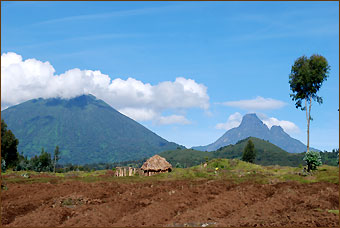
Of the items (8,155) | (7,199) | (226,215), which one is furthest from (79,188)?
(8,155)

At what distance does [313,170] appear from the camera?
45.2 metres

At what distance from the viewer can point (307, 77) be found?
176 ft

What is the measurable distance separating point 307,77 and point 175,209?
38.6m

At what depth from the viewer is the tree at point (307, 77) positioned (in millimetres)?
53531

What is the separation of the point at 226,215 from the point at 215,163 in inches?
1831

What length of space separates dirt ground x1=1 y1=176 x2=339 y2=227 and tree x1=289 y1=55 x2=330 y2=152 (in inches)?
1106

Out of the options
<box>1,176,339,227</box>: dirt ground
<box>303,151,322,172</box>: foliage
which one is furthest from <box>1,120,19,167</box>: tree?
<box>303,151,322,172</box>: foliage

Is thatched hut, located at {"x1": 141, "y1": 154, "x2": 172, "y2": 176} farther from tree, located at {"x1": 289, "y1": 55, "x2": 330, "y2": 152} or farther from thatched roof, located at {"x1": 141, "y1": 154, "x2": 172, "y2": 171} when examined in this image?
tree, located at {"x1": 289, "y1": 55, "x2": 330, "y2": 152}

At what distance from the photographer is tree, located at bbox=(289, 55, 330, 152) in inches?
2108

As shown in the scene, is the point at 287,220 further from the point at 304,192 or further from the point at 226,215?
the point at 304,192

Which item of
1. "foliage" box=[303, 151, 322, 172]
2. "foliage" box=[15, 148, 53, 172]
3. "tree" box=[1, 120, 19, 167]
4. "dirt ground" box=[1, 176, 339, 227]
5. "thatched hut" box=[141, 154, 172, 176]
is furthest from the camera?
"foliage" box=[15, 148, 53, 172]

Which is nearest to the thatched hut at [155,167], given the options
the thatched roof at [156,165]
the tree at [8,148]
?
the thatched roof at [156,165]

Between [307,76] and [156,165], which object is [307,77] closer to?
[307,76]

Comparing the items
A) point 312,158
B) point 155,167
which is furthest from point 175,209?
point 155,167
